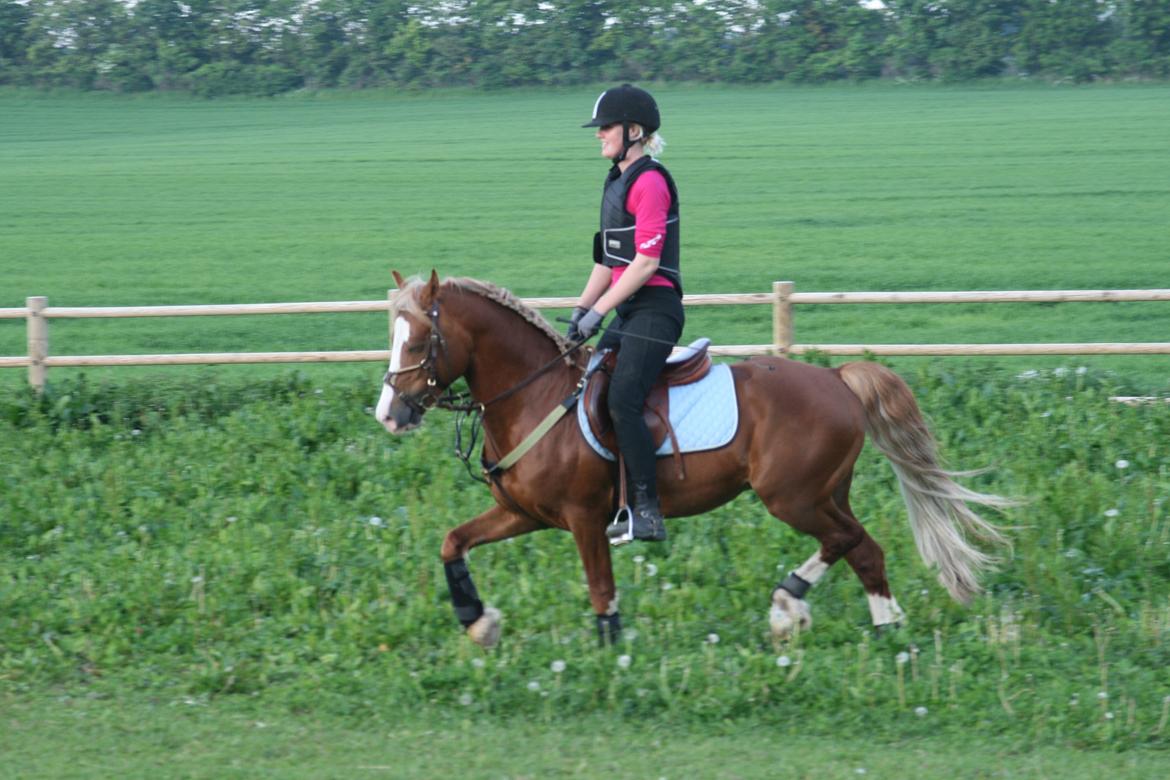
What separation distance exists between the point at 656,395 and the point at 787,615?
4.03ft

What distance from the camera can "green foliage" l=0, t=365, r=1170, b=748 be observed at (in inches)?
238

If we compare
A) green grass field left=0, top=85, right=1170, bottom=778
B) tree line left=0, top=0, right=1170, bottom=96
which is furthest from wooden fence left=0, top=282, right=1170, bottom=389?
tree line left=0, top=0, right=1170, bottom=96

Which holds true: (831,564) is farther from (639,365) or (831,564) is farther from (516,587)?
(516,587)

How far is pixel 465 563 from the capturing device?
6.53 m

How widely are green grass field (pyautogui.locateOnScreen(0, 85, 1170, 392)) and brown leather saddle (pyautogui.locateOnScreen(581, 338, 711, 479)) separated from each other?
18.9 feet

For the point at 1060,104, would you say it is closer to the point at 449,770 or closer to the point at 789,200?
the point at 789,200

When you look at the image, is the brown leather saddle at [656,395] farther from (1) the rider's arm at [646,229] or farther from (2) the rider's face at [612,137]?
(2) the rider's face at [612,137]

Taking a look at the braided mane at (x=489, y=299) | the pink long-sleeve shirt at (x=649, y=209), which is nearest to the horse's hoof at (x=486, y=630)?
the braided mane at (x=489, y=299)

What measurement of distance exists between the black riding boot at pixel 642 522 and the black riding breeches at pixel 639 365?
0.03 meters

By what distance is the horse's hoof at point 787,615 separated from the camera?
21.7 ft

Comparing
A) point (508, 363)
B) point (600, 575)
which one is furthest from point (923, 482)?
point (508, 363)

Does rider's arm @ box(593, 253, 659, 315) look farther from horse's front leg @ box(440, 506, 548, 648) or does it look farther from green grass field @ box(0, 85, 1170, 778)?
green grass field @ box(0, 85, 1170, 778)

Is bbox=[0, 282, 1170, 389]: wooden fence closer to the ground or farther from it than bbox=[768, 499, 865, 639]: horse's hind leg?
farther from it

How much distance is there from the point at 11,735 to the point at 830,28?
50.4 metres
